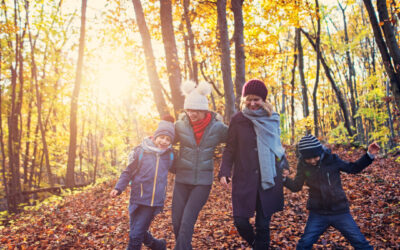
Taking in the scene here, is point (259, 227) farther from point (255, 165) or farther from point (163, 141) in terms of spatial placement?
point (163, 141)

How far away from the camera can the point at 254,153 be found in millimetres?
3256

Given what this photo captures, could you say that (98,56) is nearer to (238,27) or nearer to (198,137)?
(238,27)

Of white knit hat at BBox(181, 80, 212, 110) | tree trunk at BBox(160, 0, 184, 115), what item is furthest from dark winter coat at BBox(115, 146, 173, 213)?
tree trunk at BBox(160, 0, 184, 115)

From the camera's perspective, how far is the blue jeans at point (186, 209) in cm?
324

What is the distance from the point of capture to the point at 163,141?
362cm

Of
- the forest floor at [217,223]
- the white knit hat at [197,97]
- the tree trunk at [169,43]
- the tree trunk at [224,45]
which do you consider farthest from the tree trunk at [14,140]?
the white knit hat at [197,97]

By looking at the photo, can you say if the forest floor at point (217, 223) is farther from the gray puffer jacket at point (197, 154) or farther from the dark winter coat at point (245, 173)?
the gray puffer jacket at point (197, 154)

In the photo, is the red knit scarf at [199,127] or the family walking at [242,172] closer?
the family walking at [242,172]

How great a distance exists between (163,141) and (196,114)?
2.00 ft

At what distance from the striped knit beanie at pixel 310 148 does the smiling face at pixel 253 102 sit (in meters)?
0.74

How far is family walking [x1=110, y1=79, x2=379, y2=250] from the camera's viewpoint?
9.77 feet

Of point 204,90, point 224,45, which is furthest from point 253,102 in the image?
point 224,45

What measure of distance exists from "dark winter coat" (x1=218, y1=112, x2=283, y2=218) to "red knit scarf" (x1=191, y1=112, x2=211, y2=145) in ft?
1.31

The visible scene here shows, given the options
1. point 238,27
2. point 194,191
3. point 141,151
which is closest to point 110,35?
point 238,27
